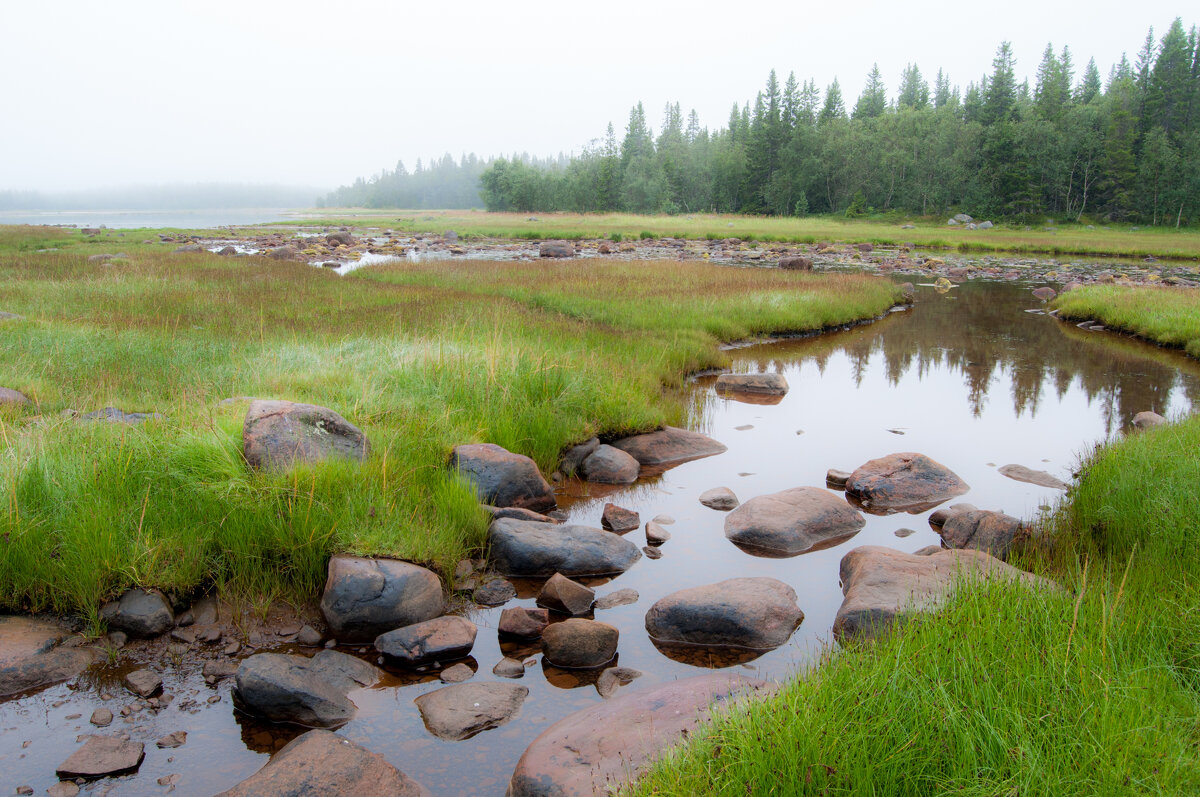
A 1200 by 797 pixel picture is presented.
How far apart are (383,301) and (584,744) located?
47.4 ft

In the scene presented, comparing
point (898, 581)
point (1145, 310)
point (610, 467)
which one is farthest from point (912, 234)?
point (898, 581)

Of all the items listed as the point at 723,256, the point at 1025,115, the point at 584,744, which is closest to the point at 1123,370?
the point at 584,744

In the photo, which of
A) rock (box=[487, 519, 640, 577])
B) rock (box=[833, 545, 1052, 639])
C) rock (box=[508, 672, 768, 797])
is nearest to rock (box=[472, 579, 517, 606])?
rock (box=[487, 519, 640, 577])

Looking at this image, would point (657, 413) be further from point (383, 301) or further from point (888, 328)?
point (888, 328)

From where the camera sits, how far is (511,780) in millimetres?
3820

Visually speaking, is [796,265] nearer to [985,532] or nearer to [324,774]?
[985,532]

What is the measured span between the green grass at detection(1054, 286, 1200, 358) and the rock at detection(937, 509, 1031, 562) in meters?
13.5

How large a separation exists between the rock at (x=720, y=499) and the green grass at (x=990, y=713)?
390 cm

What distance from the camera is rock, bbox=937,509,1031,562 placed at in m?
6.53

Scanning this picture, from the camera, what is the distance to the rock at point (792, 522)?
7.10 metres

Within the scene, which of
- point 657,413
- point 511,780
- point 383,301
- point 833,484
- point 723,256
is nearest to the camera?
point 511,780

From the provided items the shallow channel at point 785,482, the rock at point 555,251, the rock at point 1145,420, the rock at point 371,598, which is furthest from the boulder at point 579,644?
the rock at point 555,251

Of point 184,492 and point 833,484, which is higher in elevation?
point 184,492

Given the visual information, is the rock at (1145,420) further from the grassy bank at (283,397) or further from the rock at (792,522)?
the grassy bank at (283,397)
